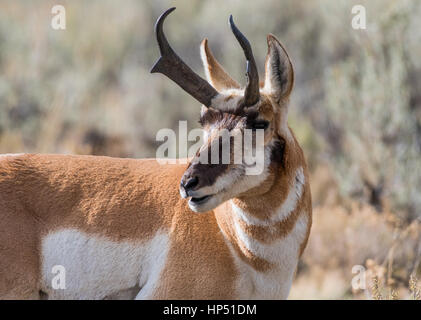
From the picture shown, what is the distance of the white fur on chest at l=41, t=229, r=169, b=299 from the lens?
4.21m

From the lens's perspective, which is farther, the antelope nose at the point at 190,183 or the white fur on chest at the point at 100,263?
the white fur on chest at the point at 100,263

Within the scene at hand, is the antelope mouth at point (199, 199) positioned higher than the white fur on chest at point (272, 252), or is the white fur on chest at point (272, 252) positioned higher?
the antelope mouth at point (199, 199)

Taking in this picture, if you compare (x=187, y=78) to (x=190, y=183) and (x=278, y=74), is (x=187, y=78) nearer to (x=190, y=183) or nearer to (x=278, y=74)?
(x=278, y=74)

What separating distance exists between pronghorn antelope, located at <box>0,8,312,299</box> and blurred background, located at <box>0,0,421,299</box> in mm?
1201

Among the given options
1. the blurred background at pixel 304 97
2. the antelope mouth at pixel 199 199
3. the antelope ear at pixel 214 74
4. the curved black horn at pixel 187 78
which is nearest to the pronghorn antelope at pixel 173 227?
the curved black horn at pixel 187 78

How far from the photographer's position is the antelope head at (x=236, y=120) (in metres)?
3.88

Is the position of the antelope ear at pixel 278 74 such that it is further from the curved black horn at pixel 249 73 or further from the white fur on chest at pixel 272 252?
the white fur on chest at pixel 272 252

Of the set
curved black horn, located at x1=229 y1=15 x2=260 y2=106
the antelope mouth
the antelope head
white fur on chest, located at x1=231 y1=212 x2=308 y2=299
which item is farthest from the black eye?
white fur on chest, located at x1=231 y1=212 x2=308 y2=299

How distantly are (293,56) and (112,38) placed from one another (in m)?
5.08

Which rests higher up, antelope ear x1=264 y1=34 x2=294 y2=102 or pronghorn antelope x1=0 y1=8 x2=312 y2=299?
antelope ear x1=264 y1=34 x2=294 y2=102

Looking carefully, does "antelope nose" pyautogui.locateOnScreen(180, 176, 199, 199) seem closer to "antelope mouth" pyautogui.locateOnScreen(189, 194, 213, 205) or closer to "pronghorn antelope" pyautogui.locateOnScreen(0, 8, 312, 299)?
"antelope mouth" pyautogui.locateOnScreen(189, 194, 213, 205)

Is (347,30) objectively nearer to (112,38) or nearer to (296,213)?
(112,38)

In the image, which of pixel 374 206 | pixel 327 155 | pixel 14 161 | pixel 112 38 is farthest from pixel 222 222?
pixel 112 38

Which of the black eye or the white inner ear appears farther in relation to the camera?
the white inner ear
